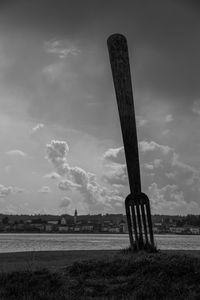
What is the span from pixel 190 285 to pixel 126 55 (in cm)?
831

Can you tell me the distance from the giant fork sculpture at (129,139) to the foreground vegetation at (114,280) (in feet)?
8.75

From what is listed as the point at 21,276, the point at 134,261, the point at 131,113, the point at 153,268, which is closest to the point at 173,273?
the point at 153,268

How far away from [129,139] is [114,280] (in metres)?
5.65

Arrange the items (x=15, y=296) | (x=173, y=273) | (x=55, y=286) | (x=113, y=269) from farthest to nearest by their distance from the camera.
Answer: (x=113, y=269) < (x=173, y=273) < (x=55, y=286) < (x=15, y=296)

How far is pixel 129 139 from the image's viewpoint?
14.6m

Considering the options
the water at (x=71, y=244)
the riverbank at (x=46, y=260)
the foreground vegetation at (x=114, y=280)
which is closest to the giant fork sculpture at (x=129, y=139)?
the riverbank at (x=46, y=260)

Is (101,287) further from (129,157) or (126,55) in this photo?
(126,55)

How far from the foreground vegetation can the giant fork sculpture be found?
2.67 metres

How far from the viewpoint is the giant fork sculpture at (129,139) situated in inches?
569

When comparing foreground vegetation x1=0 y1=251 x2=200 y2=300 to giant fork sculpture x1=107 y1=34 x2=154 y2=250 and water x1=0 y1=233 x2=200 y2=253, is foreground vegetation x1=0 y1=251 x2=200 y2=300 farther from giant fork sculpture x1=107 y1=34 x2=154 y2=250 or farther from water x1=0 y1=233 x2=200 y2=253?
water x1=0 y1=233 x2=200 y2=253

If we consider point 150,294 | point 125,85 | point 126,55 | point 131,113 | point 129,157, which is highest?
point 126,55

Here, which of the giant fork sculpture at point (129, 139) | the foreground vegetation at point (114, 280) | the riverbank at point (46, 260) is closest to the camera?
the foreground vegetation at point (114, 280)

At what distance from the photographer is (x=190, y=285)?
9430 millimetres

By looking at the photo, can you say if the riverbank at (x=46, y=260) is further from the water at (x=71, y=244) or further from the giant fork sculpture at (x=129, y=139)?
the water at (x=71, y=244)
